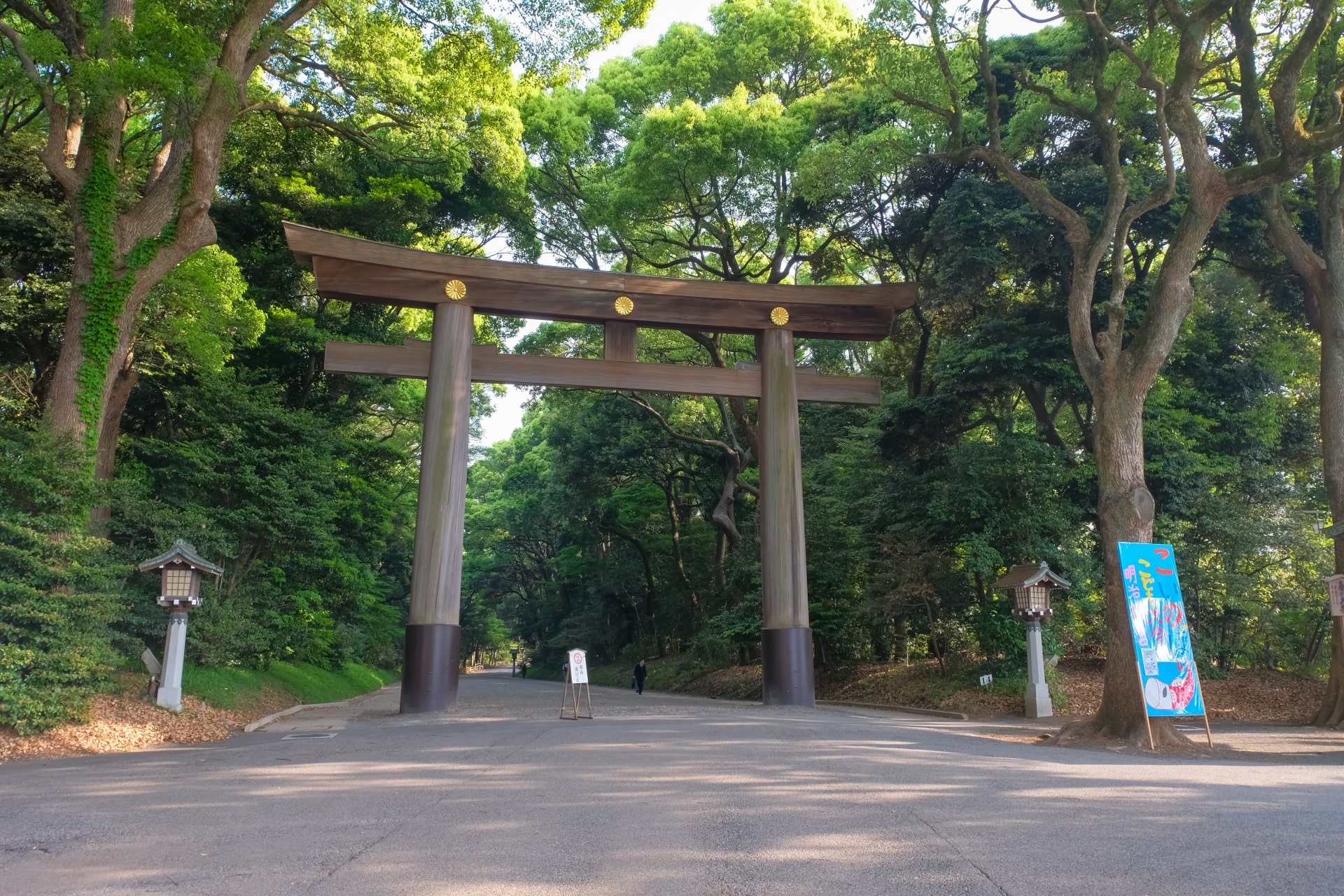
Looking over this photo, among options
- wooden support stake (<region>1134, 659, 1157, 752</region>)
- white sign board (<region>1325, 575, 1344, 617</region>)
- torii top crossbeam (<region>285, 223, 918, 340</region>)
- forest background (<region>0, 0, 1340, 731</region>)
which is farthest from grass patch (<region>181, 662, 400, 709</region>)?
white sign board (<region>1325, 575, 1344, 617</region>)

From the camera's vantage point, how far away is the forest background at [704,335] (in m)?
13.7

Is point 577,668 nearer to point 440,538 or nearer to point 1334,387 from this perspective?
point 440,538

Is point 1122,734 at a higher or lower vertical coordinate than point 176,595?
lower

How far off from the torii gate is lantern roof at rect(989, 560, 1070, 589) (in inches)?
146

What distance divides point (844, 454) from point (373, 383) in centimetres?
1194

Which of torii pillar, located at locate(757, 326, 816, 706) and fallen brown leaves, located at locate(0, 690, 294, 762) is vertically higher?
torii pillar, located at locate(757, 326, 816, 706)

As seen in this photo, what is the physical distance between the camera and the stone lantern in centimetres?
1185

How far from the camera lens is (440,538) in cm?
1280

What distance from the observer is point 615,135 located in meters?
23.3

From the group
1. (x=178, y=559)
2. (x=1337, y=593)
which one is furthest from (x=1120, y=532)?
(x=178, y=559)

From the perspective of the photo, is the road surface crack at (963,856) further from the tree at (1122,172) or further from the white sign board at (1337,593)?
the white sign board at (1337,593)

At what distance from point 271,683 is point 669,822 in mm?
14819

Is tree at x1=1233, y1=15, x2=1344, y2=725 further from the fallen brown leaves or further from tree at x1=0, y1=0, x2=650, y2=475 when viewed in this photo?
the fallen brown leaves

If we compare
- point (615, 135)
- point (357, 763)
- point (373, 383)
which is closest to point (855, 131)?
point (615, 135)
